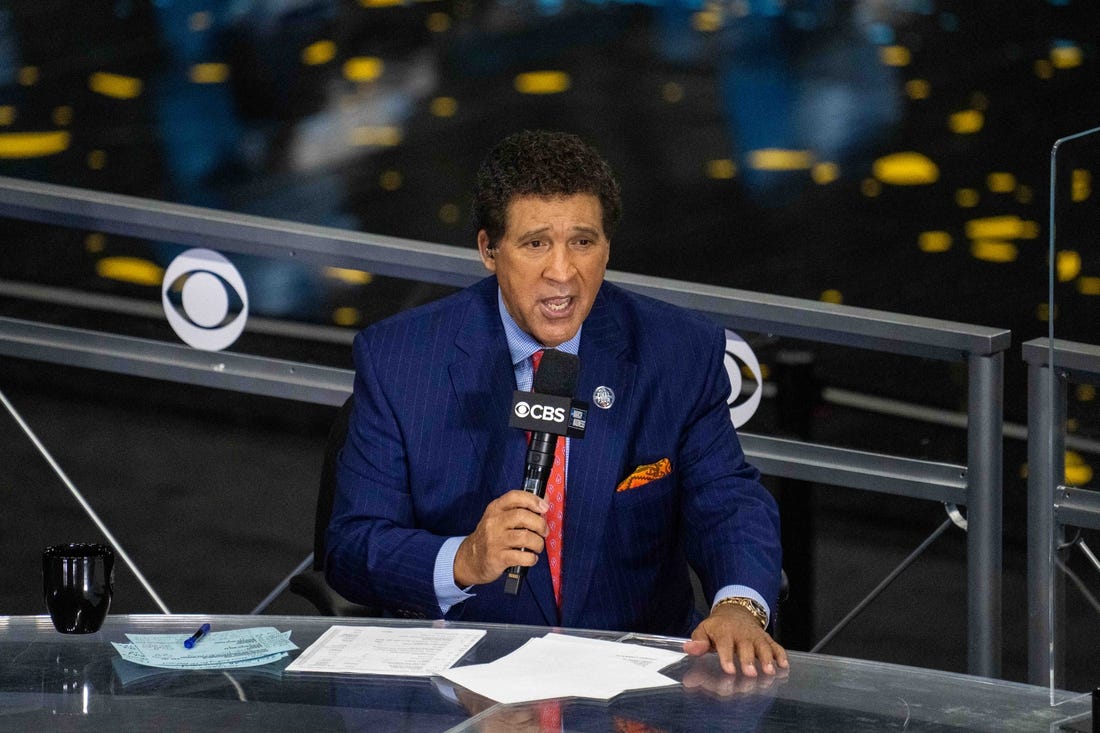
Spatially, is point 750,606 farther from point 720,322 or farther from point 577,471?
point 720,322

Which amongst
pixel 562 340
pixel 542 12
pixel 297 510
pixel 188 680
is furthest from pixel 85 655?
pixel 542 12

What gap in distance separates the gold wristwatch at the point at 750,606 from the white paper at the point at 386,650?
1.06 ft

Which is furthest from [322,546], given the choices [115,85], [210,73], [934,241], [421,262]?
[115,85]

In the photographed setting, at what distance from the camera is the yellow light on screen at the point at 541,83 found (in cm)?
438

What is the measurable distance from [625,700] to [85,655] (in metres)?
0.64

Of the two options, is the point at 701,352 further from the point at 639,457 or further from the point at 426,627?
the point at 426,627

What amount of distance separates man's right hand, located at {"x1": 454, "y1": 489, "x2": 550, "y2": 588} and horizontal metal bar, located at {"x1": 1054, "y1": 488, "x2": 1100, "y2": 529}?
1.14 meters

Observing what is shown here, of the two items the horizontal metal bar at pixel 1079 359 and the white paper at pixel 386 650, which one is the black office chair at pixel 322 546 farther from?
the horizontal metal bar at pixel 1079 359

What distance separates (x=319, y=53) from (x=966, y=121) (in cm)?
179

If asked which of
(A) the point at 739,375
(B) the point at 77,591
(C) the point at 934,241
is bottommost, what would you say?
(B) the point at 77,591

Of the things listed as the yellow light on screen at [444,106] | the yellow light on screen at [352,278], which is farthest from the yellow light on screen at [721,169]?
the yellow light on screen at [352,278]

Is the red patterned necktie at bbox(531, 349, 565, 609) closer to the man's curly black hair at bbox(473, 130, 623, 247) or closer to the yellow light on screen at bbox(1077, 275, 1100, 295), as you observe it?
the man's curly black hair at bbox(473, 130, 623, 247)

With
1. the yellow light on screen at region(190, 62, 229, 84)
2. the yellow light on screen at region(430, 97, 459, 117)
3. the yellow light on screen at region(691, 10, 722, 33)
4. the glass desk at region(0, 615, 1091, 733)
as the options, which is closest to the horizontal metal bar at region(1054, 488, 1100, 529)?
the glass desk at region(0, 615, 1091, 733)

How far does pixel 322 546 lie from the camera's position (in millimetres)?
2502
